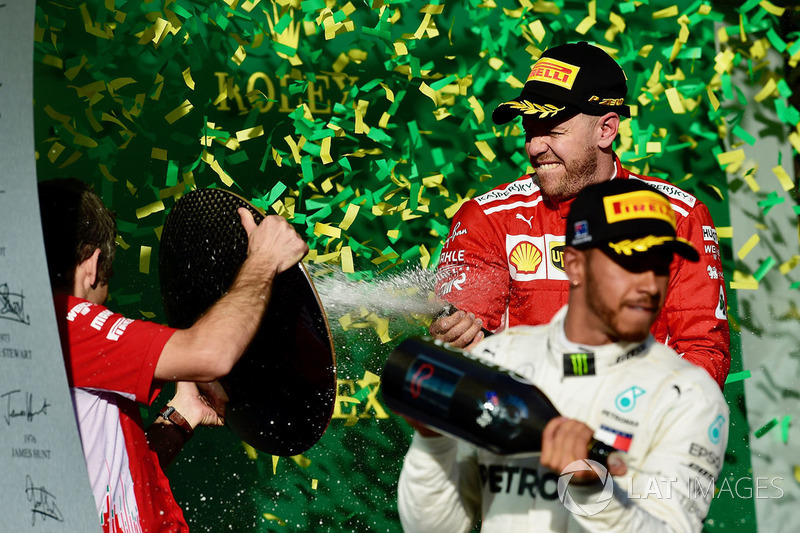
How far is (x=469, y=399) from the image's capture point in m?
1.49

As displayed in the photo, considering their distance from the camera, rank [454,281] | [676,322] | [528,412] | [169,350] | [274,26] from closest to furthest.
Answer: [528,412] < [169,350] < [676,322] < [454,281] < [274,26]

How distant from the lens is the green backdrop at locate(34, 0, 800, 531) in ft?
12.1

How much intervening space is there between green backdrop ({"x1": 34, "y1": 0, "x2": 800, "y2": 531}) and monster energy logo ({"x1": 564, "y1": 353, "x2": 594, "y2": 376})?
227cm

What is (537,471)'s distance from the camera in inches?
64.1

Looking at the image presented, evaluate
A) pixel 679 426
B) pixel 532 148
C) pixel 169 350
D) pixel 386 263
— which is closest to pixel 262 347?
pixel 169 350

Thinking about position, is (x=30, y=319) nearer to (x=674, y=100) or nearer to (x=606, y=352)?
(x=606, y=352)

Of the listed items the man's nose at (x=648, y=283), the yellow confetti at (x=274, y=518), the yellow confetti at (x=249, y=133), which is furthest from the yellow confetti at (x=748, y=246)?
the man's nose at (x=648, y=283)

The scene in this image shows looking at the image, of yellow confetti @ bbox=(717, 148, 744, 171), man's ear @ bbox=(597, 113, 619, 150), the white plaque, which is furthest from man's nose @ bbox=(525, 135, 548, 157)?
yellow confetti @ bbox=(717, 148, 744, 171)

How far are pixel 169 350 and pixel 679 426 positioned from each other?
118 cm

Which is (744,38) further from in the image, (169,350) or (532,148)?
(169,350)

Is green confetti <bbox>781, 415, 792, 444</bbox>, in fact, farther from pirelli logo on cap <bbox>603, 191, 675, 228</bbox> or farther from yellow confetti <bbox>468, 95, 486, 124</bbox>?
pirelli logo on cap <bbox>603, 191, 675, 228</bbox>

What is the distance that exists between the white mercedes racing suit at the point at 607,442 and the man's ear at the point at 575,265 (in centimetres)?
9

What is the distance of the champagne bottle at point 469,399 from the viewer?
1445 millimetres

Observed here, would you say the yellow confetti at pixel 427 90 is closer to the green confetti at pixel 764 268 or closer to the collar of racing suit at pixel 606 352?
the green confetti at pixel 764 268
